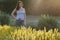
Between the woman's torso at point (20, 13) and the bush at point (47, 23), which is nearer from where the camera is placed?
the woman's torso at point (20, 13)

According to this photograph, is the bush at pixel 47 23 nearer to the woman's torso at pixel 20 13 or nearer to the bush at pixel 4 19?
the woman's torso at pixel 20 13

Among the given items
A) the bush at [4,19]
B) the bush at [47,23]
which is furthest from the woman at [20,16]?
the bush at [4,19]

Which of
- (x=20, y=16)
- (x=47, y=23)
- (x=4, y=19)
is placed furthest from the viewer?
(x=4, y=19)

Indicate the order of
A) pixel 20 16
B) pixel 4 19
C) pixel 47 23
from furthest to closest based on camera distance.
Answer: pixel 4 19 < pixel 47 23 < pixel 20 16

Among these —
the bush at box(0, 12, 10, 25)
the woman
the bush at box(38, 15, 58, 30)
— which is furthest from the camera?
the bush at box(0, 12, 10, 25)

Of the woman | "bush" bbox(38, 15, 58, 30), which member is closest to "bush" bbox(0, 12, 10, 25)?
the woman

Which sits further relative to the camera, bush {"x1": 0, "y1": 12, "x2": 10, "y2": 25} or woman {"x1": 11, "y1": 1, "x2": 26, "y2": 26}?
bush {"x1": 0, "y1": 12, "x2": 10, "y2": 25}

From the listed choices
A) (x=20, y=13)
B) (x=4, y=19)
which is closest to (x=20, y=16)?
(x=20, y=13)

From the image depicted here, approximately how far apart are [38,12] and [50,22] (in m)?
12.9

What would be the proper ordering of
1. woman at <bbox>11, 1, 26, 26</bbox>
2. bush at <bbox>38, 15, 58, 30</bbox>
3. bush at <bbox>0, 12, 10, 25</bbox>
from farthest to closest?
bush at <bbox>0, 12, 10, 25</bbox>, bush at <bbox>38, 15, 58, 30</bbox>, woman at <bbox>11, 1, 26, 26</bbox>

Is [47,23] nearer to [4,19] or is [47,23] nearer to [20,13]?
[20,13]

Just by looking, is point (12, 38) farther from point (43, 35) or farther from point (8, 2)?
point (8, 2)

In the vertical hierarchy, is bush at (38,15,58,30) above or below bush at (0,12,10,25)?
above

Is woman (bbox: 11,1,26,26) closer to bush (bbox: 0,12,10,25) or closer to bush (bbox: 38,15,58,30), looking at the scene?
bush (bbox: 38,15,58,30)
